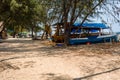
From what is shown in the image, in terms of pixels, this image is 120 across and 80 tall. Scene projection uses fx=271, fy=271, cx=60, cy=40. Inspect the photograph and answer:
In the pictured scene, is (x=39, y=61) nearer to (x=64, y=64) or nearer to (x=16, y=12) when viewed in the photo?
(x=64, y=64)

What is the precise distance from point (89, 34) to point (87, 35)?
0.44 meters

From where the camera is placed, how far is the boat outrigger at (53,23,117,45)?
26672 millimetres

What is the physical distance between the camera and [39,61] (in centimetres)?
1328

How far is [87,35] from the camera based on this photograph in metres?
28.5

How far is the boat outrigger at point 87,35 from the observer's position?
26672 millimetres

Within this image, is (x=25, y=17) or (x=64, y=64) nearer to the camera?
(x=64, y=64)

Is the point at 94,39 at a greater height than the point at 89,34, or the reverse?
the point at 89,34

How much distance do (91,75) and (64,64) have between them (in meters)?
2.33

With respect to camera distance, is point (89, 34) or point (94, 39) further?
point (89, 34)

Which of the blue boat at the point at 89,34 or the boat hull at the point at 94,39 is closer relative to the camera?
the boat hull at the point at 94,39

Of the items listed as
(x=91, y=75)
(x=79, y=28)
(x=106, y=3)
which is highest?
(x=106, y=3)

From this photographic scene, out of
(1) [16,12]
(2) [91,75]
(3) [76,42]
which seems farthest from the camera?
(1) [16,12]

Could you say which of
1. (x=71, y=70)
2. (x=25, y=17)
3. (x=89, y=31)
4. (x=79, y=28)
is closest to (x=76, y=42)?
(x=79, y=28)

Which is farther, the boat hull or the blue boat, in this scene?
the blue boat
